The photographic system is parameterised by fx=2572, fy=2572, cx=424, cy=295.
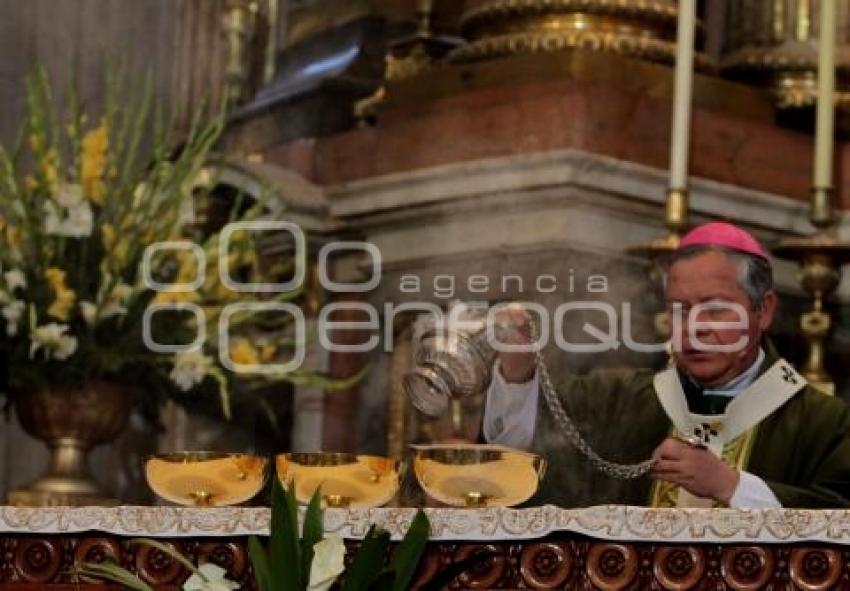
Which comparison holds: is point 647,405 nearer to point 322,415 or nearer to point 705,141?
point 705,141

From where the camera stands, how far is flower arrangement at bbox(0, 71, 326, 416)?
5.95m

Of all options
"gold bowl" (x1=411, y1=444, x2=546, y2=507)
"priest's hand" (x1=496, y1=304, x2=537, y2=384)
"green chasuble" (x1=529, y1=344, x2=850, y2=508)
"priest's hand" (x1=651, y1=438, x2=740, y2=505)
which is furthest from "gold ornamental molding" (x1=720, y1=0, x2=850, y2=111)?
"gold bowl" (x1=411, y1=444, x2=546, y2=507)

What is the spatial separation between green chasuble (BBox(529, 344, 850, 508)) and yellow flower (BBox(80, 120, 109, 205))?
1509 mm

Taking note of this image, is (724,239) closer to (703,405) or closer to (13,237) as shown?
(703,405)

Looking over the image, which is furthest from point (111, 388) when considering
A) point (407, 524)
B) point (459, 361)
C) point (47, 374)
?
point (407, 524)

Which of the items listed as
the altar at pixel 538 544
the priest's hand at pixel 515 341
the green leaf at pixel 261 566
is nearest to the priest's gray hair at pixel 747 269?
the priest's hand at pixel 515 341

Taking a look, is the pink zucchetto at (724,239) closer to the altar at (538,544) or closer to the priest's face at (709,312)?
the priest's face at (709,312)

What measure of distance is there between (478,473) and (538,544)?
0.86 ft

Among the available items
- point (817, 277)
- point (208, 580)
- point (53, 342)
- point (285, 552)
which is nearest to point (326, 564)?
point (285, 552)

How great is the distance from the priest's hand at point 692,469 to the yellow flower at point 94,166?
2412mm

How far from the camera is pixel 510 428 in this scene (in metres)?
4.68

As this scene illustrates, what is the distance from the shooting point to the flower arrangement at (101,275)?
595 cm

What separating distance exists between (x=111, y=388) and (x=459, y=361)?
205cm

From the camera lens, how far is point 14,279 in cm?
594
